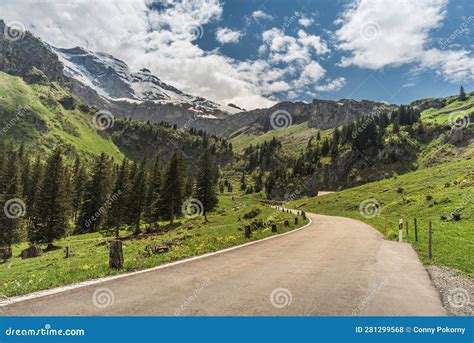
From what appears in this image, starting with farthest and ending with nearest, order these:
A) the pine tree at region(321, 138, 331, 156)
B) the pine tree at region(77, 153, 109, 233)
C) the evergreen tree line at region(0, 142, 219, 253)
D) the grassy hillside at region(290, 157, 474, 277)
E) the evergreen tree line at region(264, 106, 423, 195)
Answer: the pine tree at region(321, 138, 331, 156), the evergreen tree line at region(264, 106, 423, 195), the pine tree at region(77, 153, 109, 233), the evergreen tree line at region(0, 142, 219, 253), the grassy hillside at region(290, 157, 474, 277)

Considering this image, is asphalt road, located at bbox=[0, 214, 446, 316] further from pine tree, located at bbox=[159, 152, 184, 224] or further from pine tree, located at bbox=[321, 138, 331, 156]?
pine tree, located at bbox=[321, 138, 331, 156]

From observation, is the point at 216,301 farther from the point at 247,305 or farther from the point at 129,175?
the point at 129,175

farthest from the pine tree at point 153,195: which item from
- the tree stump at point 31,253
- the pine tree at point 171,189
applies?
the tree stump at point 31,253

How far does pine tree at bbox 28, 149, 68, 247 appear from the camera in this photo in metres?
54.3

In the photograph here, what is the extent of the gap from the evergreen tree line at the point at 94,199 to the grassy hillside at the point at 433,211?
32.1 m

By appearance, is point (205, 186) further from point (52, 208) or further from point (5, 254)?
point (5, 254)

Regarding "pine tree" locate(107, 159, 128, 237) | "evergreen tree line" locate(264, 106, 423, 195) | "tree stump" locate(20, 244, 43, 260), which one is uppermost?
"evergreen tree line" locate(264, 106, 423, 195)

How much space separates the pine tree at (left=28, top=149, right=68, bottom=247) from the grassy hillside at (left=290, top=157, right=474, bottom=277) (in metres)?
48.0

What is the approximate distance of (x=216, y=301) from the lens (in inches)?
343

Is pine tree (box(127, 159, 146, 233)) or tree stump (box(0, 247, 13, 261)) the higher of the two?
pine tree (box(127, 159, 146, 233))

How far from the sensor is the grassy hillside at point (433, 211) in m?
18.1

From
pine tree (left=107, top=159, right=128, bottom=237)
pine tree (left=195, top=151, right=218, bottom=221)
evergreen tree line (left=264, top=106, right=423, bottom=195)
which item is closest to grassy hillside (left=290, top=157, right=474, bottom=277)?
pine tree (left=195, top=151, right=218, bottom=221)

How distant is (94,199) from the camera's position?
7331cm

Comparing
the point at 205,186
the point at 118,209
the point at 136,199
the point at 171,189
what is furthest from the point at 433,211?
the point at 136,199
